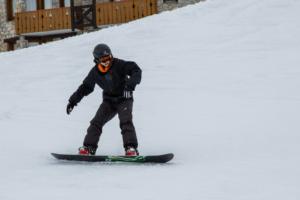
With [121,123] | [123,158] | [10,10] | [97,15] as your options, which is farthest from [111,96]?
[10,10]

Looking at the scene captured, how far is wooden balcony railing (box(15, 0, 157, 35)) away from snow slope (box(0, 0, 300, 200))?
385 centimetres

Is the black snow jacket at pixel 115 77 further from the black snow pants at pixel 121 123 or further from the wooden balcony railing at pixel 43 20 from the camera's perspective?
the wooden balcony railing at pixel 43 20

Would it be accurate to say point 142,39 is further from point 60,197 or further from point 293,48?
point 60,197

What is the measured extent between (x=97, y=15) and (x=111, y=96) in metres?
15.3

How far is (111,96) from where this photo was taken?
3.91m

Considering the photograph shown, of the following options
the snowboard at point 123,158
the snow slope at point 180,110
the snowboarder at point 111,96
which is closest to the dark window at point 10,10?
the snow slope at point 180,110

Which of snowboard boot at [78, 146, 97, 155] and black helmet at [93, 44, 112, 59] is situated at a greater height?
black helmet at [93, 44, 112, 59]

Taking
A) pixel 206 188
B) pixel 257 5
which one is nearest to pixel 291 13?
pixel 257 5

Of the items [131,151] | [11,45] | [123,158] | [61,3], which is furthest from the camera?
[11,45]

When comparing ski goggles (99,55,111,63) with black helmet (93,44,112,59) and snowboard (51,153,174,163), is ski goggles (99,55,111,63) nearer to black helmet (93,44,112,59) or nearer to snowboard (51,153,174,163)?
black helmet (93,44,112,59)

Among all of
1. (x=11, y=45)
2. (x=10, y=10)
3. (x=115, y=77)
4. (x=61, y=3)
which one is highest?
(x=61, y=3)

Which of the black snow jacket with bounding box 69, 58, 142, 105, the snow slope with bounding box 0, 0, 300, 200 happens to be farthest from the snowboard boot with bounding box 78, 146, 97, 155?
the black snow jacket with bounding box 69, 58, 142, 105

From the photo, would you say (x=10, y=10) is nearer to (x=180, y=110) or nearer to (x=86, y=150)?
(x=180, y=110)

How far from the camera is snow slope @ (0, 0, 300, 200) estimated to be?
2.79 metres
